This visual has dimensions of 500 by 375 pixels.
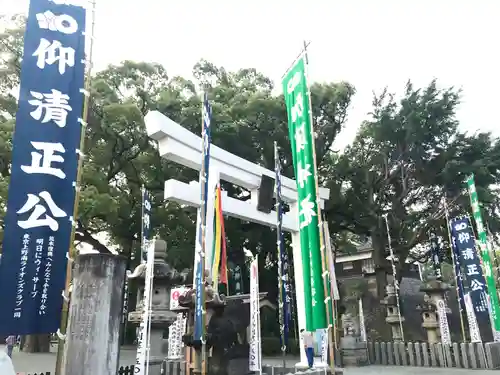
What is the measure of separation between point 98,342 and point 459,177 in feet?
60.3

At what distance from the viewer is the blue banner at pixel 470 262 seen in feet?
39.2

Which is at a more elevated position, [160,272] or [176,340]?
[160,272]

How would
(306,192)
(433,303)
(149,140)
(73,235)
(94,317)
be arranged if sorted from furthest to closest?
(149,140)
(433,303)
(306,192)
(94,317)
(73,235)

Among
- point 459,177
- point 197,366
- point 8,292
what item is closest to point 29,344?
point 197,366

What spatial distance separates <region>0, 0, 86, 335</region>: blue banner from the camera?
432cm

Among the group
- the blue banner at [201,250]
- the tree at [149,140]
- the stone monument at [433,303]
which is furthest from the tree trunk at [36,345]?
the blue banner at [201,250]

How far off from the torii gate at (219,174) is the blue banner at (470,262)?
5.25 m

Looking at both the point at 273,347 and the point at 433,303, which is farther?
the point at 273,347

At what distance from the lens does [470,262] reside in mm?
12297

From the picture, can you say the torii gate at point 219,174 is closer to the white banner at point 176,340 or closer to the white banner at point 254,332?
the white banner at point 254,332

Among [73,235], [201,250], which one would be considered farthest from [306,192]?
[73,235]

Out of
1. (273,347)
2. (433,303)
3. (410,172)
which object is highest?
(410,172)

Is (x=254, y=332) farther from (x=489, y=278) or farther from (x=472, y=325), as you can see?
(x=489, y=278)

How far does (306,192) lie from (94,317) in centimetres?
367
